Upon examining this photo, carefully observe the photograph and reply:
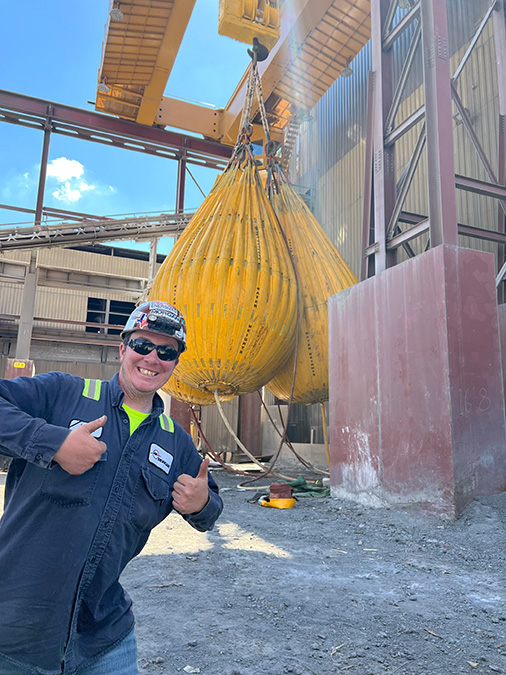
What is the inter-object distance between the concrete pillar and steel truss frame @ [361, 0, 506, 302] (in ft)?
1.95

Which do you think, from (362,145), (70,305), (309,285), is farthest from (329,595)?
(70,305)

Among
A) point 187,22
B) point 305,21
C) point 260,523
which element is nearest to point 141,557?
point 260,523

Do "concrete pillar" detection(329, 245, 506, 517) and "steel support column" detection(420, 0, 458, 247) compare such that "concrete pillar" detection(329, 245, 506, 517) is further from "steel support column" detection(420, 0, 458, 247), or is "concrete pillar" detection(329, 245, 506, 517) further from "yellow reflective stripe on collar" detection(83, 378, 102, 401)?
"yellow reflective stripe on collar" detection(83, 378, 102, 401)

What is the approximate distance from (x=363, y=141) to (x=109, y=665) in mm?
12159

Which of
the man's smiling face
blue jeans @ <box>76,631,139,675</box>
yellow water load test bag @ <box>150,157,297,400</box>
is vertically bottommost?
blue jeans @ <box>76,631,139,675</box>

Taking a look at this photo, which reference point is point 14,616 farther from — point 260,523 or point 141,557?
point 260,523

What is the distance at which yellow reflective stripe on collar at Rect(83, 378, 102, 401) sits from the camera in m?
1.66

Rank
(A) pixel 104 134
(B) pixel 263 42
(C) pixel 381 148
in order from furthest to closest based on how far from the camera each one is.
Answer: (A) pixel 104 134 < (B) pixel 263 42 < (C) pixel 381 148

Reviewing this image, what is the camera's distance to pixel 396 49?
10.3 meters

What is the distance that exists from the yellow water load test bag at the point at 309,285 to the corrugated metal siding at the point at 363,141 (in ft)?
6.87

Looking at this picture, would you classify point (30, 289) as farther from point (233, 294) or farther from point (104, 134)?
point (233, 294)

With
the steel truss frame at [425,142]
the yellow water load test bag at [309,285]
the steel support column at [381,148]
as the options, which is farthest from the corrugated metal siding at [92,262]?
the steel support column at [381,148]

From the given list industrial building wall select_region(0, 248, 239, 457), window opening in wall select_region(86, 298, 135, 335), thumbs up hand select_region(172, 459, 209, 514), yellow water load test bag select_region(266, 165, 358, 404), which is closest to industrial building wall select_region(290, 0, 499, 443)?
yellow water load test bag select_region(266, 165, 358, 404)

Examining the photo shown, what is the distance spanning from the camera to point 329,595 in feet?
9.78
